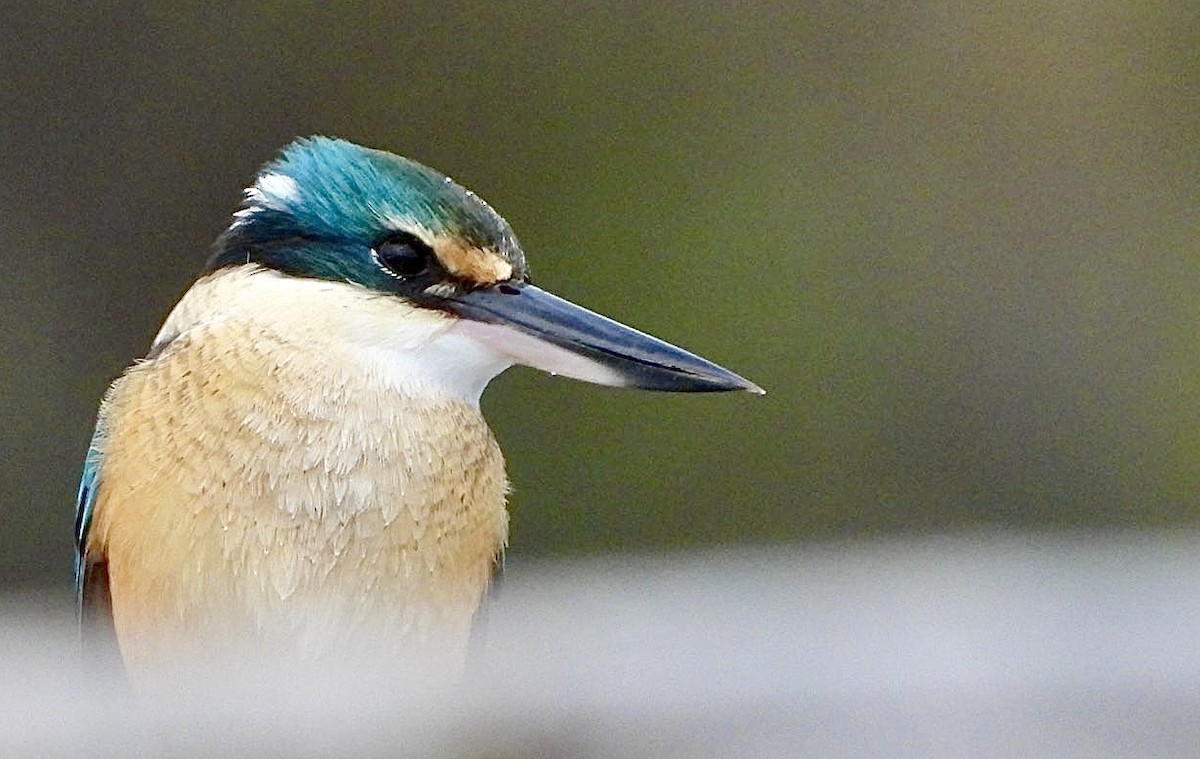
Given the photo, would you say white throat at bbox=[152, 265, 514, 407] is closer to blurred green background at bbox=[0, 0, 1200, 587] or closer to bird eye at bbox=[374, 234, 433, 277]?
bird eye at bbox=[374, 234, 433, 277]

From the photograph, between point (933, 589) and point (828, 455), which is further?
point (828, 455)

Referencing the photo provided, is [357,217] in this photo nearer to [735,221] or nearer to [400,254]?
[400,254]

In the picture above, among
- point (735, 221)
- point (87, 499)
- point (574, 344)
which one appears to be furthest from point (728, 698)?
point (735, 221)

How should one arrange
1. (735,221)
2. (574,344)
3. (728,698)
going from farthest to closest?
(735,221)
(574,344)
(728,698)

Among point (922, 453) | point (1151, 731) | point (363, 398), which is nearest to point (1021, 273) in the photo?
point (922, 453)

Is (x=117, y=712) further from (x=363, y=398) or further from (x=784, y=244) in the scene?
(x=784, y=244)

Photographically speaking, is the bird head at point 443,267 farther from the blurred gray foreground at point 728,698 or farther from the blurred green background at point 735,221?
the blurred green background at point 735,221

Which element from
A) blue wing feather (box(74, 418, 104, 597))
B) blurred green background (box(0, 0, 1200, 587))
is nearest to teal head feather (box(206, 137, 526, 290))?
blue wing feather (box(74, 418, 104, 597))
